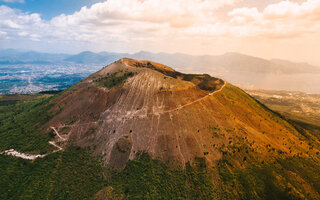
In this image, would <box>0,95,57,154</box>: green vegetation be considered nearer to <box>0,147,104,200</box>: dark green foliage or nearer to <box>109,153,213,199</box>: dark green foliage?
<box>0,147,104,200</box>: dark green foliage

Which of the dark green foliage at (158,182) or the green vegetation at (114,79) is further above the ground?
the green vegetation at (114,79)

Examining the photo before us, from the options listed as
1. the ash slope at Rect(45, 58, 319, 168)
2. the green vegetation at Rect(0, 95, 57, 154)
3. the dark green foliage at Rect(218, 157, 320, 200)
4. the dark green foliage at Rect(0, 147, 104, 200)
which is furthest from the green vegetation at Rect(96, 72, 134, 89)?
the dark green foliage at Rect(218, 157, 320, 200)

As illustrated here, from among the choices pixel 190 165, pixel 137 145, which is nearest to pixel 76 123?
pixel 137 145

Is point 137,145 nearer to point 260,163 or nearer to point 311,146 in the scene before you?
point 260,163

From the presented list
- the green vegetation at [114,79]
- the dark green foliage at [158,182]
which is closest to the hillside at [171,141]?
the dark green foliage at [158,182]

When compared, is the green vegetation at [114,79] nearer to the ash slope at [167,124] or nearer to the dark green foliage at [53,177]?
the ash slope at [167,124]
